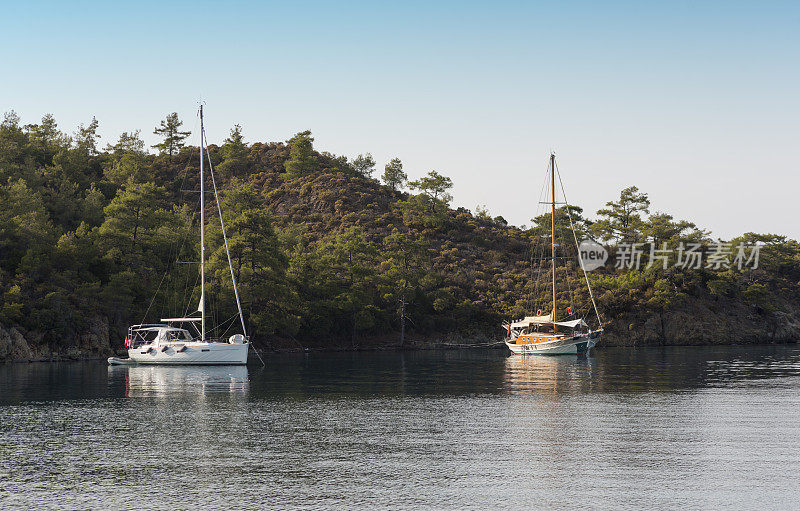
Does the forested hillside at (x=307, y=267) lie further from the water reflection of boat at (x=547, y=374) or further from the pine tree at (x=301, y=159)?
the water reflection of boat at (x=547, y=374)

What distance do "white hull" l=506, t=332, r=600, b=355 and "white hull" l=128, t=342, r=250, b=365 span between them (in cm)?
3382

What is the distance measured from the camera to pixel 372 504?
16609mm

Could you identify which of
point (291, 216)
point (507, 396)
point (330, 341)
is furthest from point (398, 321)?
point (507, 396)

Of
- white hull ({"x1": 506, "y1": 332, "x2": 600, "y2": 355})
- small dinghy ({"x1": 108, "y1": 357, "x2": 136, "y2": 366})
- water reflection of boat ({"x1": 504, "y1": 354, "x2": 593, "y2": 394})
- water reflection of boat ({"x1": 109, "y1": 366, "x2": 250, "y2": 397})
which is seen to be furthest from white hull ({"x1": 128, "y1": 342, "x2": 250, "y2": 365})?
white hull ({"x1": 506, "y1": 332, "x2": 600, "y2": 355})

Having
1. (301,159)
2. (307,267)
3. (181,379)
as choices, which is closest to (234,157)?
(301,159)

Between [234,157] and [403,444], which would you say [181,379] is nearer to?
[403,444]

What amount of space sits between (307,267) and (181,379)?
4522 cm

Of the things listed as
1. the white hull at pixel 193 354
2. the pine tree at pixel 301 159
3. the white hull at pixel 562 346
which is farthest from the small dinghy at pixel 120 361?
the pine tree at pixel 301 159

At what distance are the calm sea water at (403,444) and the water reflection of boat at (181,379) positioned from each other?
408mm

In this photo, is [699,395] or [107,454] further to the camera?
[699,395]

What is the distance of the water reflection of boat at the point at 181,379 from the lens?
41.8 meters

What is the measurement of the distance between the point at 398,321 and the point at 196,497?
84878 millimetres

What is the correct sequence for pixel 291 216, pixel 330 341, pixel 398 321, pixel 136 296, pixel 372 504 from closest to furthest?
pixel 372 504 < pixel 136 296 < pixel 330 341 < pixel 398 321 < pixel 291 216

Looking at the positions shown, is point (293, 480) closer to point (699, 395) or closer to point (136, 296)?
point (699, 395)
